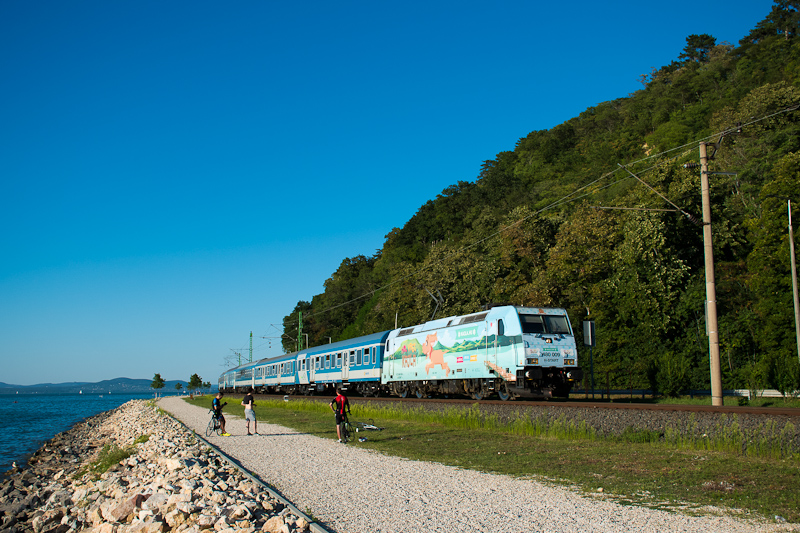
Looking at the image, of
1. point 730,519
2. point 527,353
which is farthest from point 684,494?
point 527,353

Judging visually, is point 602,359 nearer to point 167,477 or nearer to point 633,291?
point 633,291

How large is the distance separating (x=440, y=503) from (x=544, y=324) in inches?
564

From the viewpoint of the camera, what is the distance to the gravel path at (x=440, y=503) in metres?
7.18

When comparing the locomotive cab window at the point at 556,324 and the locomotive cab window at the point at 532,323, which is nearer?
the locomotive cab window at the point at 532,323

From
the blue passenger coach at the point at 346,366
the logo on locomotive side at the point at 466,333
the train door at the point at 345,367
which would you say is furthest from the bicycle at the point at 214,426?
the train door at the point at 345,367

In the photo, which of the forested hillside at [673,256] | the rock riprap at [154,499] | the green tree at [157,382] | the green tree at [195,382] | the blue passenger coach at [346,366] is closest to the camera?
the rock riprap at [154,499]

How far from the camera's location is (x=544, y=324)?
22125 mm

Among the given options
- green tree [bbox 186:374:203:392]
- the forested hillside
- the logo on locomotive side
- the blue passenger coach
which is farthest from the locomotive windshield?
green tree [bbox 186:374:203:392]

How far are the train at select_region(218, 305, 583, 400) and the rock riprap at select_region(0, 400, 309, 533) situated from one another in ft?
35.2

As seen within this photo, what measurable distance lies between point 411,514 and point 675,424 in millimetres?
7317

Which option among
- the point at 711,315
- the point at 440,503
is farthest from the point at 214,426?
the point at 711,315

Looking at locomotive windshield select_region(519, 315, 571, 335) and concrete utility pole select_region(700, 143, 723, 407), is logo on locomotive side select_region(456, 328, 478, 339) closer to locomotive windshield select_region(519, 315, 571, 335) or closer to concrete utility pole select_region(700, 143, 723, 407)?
locomotive windshield select_region(519, 315, 571, 335)

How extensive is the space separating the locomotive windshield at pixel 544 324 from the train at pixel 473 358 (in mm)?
38

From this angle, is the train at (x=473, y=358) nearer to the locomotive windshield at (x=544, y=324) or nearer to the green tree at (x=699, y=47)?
the locomotive windshield at (x=544, y=324)
